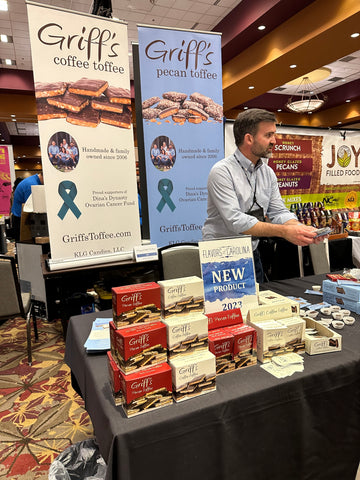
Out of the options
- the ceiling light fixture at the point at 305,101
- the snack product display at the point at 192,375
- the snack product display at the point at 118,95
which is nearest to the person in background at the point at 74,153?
the snack product display at the point at 118,95

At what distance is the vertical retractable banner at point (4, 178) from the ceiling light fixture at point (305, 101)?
7.79 meters

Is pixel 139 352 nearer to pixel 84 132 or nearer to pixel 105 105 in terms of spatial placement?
pixel 84 132

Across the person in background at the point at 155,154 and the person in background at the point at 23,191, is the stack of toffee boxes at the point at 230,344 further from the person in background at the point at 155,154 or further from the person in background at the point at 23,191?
the person in background at the point at 23,191

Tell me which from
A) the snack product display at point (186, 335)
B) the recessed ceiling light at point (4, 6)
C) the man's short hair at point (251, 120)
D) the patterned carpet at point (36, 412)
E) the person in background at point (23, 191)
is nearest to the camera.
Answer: the snack product display at point (186, 335)

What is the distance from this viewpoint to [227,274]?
4.06 ft

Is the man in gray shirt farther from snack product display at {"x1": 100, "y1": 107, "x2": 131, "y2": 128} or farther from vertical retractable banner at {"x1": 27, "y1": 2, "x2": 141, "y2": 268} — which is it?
snack product display at {"x1": 100, "y1": 107, "x2": 131, "y2": 128}

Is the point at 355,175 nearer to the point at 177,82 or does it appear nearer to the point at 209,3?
the point at 177,82

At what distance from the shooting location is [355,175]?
401 cm

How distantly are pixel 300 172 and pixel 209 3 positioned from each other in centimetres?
314

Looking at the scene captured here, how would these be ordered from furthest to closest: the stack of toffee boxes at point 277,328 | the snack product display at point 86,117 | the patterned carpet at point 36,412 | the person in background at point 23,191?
the person in background at point 23,191
the snack product display at point 86,117
the patterned carpet at point 36,412
the stack of toffee boxes at point 277,328

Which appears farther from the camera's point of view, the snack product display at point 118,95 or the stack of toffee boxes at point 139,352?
the snack product display at point 118,95

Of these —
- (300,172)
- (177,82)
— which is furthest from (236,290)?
(300,172)

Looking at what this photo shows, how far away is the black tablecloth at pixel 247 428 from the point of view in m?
0.81

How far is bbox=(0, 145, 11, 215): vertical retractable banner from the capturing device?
31.3ft
